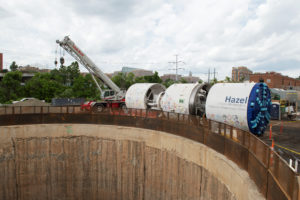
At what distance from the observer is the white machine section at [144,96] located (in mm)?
20359

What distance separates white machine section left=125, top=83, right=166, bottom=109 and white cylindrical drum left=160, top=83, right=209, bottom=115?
2.60 meters

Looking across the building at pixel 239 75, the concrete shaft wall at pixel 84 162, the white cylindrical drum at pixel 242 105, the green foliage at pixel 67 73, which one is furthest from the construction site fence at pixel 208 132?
the building at pixel 239 75

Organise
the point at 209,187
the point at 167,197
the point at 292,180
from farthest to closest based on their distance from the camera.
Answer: the point at 167,197, the point at 209,187, the point at 292,180

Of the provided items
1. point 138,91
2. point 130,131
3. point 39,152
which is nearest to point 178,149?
point 130,131

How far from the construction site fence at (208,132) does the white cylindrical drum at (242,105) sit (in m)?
1.64

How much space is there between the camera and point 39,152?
17.7 metres

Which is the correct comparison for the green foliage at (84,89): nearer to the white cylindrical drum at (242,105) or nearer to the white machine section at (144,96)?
the white machine section at (144,96)

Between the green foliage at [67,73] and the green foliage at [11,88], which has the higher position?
the green foliage at [67,73]

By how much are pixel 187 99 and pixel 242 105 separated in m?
4.61

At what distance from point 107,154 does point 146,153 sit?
3.98 m

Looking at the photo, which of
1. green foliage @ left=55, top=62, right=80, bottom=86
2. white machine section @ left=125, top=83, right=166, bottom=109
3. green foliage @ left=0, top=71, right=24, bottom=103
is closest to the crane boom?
white machine section @ left=125, top=83, right=166, bottom=109

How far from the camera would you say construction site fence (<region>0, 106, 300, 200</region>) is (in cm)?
541

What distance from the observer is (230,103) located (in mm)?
12273

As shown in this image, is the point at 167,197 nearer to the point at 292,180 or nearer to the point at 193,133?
the point at 193,133
